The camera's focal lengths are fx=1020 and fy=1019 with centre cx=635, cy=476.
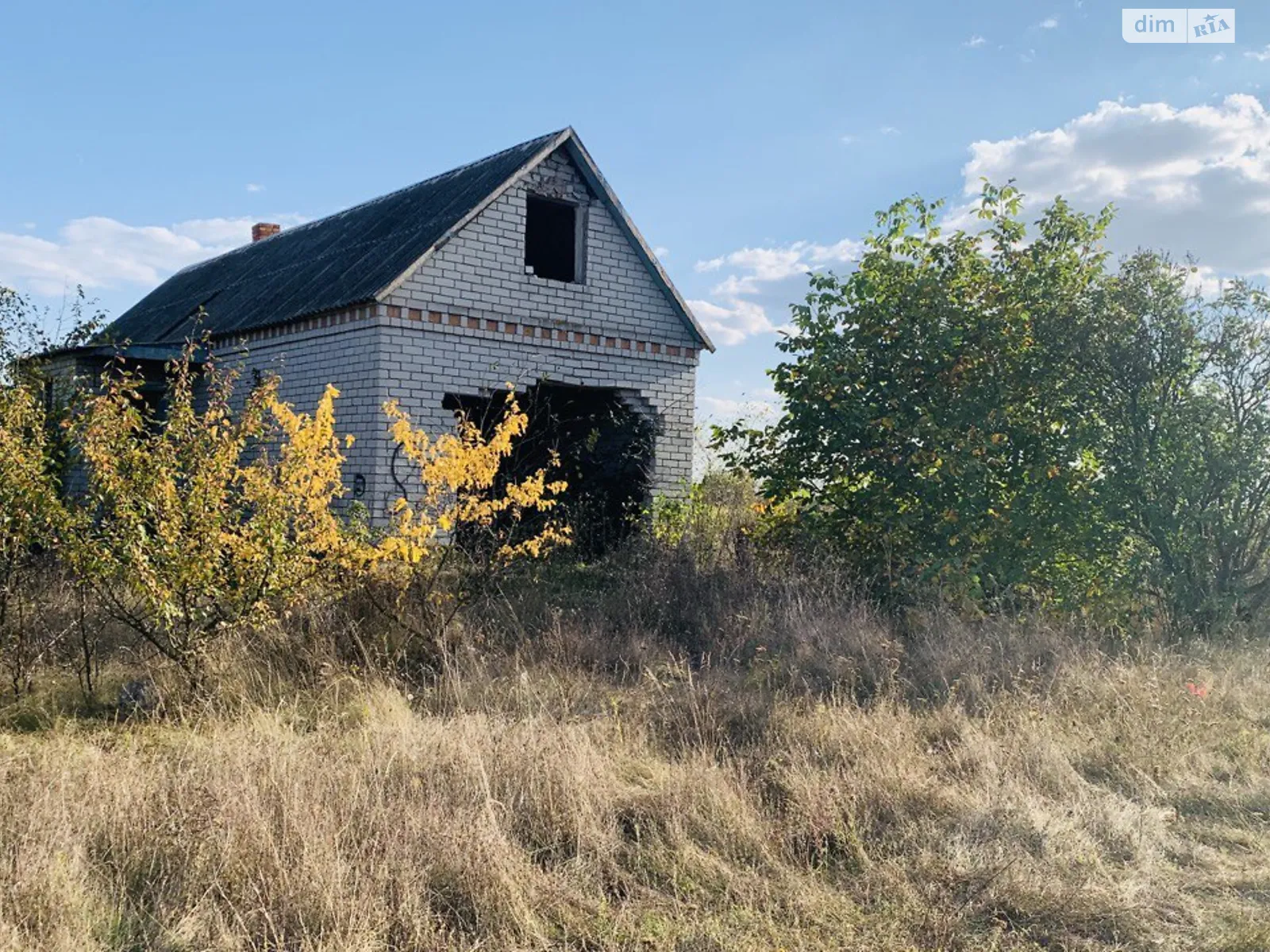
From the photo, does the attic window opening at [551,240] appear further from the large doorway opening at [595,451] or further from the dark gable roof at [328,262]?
the large doorway opening at [595,451]

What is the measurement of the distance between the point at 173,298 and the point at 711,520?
35.0 feet

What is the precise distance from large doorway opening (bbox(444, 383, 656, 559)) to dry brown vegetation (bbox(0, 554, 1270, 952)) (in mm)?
5271

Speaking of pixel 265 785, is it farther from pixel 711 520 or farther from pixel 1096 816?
pixel 711 520

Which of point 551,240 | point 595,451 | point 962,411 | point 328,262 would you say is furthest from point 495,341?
point 962,411

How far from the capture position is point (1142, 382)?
8.44 meters

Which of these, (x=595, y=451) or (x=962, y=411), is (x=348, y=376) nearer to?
(x=595, y=451)

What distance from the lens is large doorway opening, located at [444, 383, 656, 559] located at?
12.3m

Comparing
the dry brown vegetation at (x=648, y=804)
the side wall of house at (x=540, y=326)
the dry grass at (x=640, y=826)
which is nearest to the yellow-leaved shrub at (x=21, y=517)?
the dry brown vegetation at (x=648, y=804)

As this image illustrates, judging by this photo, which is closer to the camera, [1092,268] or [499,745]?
[499,745]

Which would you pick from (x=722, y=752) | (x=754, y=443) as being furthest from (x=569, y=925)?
(x=754, y=443)

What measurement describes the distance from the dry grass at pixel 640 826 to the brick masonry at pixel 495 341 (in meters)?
5.23

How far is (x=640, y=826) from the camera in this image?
14.4 feet

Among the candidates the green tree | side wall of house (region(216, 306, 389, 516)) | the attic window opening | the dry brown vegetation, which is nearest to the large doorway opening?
side wall of house (region(216, 306, 389, 516))

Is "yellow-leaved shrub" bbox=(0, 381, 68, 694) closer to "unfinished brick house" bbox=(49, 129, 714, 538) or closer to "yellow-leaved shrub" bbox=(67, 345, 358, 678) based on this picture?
"yellow-leaved shrub" bbox=(67, 345, 358, 678)
